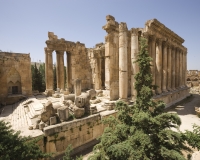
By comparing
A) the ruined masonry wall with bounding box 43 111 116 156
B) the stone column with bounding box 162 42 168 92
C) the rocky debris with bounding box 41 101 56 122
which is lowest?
the ruined masonry wall with bounding box 43 111 116 156

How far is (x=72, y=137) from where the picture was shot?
8062 millimetres

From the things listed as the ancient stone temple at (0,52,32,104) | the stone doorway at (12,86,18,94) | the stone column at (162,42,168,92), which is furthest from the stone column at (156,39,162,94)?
the stone doorway at (12,86,18,94)

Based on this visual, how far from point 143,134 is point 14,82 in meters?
20.5

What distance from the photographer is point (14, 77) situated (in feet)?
61.4

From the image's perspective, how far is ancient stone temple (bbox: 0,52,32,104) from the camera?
689 inches

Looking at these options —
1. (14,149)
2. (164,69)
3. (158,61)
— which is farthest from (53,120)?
(164,69)

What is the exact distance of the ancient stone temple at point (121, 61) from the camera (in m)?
12.0

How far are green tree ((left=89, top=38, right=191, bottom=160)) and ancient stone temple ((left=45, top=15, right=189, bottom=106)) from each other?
17.4ft

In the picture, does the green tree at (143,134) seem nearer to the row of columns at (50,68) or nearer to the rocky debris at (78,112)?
the rocky debris at (78,112)

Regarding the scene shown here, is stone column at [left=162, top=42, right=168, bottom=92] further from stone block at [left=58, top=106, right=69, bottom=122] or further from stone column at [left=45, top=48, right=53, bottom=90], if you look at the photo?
stone column at [left=45, top=48, right=53, bottom=90]

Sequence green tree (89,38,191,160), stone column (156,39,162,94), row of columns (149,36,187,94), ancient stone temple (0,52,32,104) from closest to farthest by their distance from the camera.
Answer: green tree (89,38,191,160)
row of columns (149,36,187,94)
stone column (156,39,162,94)
ancient stone temple (0,52,32,104)

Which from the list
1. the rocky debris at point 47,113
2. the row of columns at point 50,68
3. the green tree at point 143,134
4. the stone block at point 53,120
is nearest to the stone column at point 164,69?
the green tree at point 143,134

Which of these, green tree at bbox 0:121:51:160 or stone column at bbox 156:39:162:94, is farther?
stone column at bbox 156:39:162:94

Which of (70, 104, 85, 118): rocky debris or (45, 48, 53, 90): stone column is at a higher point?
(45, 48, 53, 90): stone column
